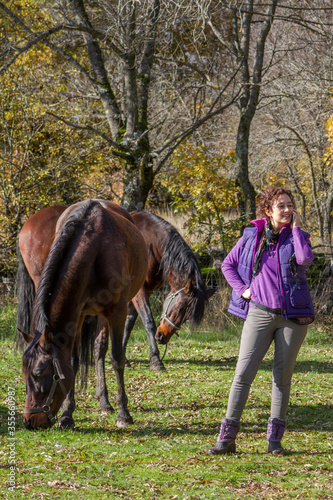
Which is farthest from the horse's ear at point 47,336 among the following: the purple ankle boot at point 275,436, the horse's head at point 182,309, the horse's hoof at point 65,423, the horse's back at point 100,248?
the horse's head at point 182,309

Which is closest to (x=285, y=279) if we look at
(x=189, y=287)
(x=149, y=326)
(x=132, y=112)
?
(x=189, y=287)

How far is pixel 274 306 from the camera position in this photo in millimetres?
3789

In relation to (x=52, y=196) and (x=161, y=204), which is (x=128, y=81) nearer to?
(x=52, y=196)

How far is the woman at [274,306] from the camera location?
12.4 feet

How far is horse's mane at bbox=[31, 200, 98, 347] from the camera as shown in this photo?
3914 millimetres

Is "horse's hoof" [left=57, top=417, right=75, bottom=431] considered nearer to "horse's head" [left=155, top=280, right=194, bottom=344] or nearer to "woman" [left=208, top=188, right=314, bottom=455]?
"woman" [left=208, top=188, right=314, bottom=455]

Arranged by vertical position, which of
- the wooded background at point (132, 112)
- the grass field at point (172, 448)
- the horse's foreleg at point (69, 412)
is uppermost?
the wooded background at point (132, 112)

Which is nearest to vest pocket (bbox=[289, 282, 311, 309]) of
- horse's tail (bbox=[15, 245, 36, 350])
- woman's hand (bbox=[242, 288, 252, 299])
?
woman's hand (bbox=[242, 288, 252, 299])

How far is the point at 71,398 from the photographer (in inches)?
180

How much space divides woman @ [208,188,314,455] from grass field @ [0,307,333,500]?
12.0 inches

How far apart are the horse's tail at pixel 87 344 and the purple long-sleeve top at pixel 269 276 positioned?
164 cm

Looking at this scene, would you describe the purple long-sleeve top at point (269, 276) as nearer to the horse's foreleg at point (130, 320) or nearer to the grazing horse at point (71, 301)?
the grazing horse at point (71, 301)

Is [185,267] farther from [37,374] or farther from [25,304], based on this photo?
[37,374]

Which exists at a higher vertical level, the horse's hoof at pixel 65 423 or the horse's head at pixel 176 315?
the horse's head at pixel 176 315
